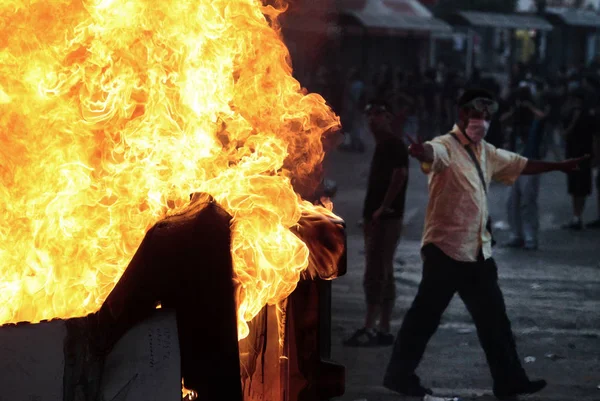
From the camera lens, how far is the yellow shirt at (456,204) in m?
7.22

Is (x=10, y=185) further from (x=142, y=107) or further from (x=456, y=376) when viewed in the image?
(x=456, y=376)

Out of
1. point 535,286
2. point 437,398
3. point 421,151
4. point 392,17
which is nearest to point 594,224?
point 535,286

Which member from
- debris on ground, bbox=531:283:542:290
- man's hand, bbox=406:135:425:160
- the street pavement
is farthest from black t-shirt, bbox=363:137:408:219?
debris on ground, bbox=531:283:542:290

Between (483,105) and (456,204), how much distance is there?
2.34ft

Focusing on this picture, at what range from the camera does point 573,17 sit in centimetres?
4891

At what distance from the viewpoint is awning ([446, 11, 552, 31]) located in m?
42.6

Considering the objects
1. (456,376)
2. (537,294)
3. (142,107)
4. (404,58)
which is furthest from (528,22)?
(142,107)

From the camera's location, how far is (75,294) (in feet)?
14.9

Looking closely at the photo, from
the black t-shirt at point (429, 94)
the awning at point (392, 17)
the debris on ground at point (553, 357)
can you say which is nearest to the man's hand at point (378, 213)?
the debris on ground at point (553, 357)

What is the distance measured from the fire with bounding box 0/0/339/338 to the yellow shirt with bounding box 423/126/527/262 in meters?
1.89

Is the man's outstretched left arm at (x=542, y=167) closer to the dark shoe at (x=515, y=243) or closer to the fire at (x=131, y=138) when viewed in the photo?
the fire at (x=131, y=138)

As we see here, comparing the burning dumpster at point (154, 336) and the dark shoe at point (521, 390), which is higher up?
the burning dumpster at point (154, 336)

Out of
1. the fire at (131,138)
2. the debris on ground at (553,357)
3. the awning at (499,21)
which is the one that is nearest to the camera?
the fire at (131,138)

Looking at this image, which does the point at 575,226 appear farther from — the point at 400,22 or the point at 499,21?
the point at 499,21
